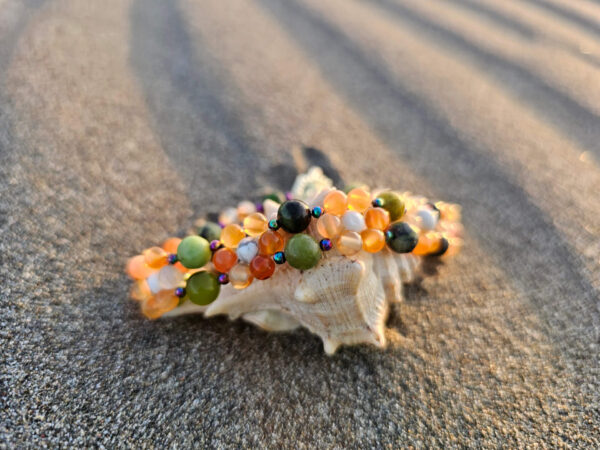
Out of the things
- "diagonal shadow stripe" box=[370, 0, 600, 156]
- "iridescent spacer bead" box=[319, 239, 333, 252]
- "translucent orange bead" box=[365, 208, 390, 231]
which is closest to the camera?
"iridescent spacer bead" box=[319, 239, 333, 252]

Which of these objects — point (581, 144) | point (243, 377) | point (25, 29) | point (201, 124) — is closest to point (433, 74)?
point (581, 144)

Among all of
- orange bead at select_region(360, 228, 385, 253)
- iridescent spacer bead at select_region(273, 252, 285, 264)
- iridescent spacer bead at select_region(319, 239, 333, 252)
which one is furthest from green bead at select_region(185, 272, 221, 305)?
orange bead at select_region(360, 228, 385, 253)

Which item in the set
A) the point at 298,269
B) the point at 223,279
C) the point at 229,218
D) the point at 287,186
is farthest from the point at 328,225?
the point at 287,186

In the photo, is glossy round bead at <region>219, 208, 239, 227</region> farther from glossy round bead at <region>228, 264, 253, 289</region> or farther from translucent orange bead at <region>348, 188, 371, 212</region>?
translucent orange bead at <region>348, 188, 371, 212</region>

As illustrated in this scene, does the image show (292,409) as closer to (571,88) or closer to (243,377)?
(243,377)

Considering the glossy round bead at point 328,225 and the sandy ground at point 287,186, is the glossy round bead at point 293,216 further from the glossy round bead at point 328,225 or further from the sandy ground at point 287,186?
the sandy ground at point 287,186

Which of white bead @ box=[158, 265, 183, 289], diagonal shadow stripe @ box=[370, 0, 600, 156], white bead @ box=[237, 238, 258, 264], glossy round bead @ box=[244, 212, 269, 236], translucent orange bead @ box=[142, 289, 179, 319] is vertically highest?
diagonal shadow stripe @ box=[370, 0, 600, 156]
